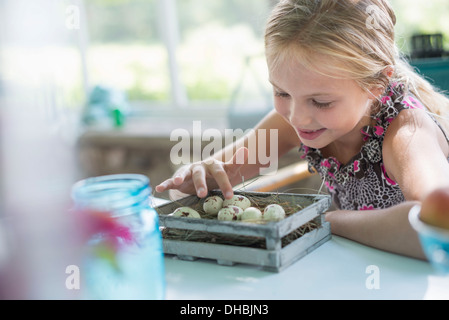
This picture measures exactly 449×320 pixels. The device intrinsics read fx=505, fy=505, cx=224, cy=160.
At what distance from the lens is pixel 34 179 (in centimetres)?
377

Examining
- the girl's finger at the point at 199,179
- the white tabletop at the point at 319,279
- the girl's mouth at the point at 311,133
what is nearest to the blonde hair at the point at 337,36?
the girl's mouth at the point at 311,133

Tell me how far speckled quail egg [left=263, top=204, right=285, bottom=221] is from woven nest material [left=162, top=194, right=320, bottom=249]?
16 millimetres

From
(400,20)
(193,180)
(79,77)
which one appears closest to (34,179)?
(79,77)

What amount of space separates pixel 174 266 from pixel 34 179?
3269mm

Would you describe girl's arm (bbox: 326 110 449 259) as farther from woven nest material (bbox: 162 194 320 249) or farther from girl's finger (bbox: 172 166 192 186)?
girl's finger (bbox: 172 166 192 186)

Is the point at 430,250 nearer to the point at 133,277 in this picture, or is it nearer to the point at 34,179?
the point at 133,277

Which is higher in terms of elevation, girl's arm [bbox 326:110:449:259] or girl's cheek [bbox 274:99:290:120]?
girl's cheek [bbox 274:99:290:120]

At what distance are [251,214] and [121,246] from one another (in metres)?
0.25

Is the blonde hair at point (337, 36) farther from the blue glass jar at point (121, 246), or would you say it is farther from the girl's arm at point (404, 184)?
the blue glass jar at point (121, 246)

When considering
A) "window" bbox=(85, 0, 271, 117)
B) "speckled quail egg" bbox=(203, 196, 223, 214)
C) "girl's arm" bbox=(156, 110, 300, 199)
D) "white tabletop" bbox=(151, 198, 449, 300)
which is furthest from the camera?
"window" bbox=(85, 0, 271, 117)

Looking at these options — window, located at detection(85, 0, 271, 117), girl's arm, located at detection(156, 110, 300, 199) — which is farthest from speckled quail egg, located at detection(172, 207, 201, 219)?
window, located at detection(85, 0, 271, 117)

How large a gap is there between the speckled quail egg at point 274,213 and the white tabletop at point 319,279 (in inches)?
3.0

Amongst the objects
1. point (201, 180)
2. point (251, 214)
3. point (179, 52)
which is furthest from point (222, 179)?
point (179, 52)

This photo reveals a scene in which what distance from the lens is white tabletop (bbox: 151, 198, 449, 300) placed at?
26.0 inches
